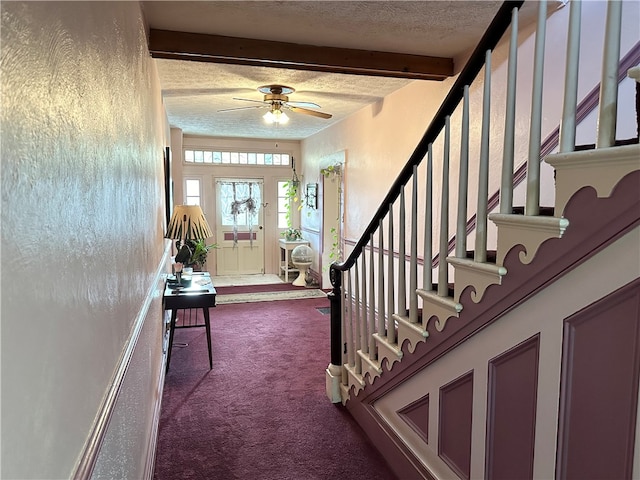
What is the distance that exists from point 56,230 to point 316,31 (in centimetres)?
244

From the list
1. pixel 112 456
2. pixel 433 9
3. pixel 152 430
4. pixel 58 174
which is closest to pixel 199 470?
pixel 152 430

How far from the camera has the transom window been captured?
730 centimetres

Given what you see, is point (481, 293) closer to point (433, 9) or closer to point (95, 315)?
point (95, 315)

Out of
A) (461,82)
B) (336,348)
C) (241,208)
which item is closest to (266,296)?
(241,208)

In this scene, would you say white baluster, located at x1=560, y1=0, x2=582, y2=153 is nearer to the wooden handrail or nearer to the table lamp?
the wooden handrail

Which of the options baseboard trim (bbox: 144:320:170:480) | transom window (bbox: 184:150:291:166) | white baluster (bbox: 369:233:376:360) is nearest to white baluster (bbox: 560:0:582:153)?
white baluster (bbox: 369:233:376:360)

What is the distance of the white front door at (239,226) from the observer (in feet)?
24.7

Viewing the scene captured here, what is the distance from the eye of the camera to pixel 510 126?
1384 mm

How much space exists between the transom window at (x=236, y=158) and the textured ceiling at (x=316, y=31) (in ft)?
9.58

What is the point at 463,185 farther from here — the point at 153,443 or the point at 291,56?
the point at 153,443

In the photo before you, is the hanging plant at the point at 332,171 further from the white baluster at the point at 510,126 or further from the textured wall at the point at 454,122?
the white baluster at the point at 510,126

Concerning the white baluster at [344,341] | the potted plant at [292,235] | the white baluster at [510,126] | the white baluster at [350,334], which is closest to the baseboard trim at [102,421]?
the white baluster at [510,126]

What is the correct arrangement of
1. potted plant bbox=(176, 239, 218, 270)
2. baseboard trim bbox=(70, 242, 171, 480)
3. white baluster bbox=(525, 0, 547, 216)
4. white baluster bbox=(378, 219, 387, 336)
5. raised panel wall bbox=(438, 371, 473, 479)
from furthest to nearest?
potted plant bbox=(176, 239, 218, 270)
white baluster bbox=(378, 219, 387, 336)
raised panel wall bbox=(438, 371, 473, 479)
white baluster bbox=(525, 0, 547, 216)
baseboard trim bbox=(70, 242, 171, 480)

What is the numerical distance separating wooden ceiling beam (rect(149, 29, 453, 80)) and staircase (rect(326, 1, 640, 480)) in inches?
50.1
